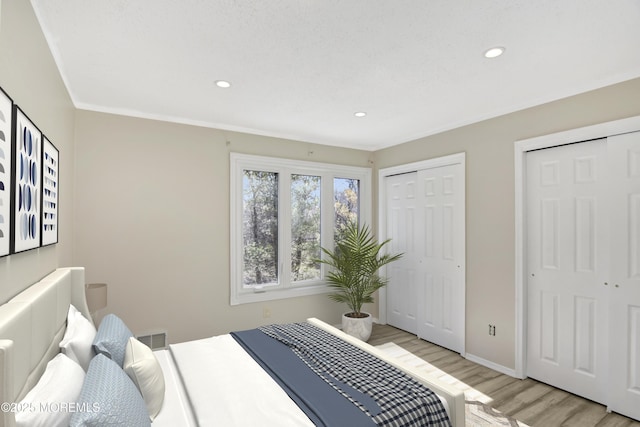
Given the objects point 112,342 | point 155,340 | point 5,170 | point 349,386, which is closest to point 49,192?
point 5,170

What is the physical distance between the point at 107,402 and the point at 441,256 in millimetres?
3370

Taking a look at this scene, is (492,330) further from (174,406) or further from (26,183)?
(26,183)

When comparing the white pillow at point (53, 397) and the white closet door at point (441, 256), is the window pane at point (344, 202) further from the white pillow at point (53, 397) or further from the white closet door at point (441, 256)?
the white pillow at point (53, 397)

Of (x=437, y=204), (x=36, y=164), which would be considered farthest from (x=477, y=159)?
(x=36, y=164)

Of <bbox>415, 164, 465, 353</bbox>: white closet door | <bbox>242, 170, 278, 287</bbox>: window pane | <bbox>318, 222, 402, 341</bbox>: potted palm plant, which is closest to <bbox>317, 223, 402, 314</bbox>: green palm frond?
<bbox>318, 222, 402, 341</bbox>: potted palm plant

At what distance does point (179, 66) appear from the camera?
2.25 metres

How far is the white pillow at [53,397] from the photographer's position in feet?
3.36

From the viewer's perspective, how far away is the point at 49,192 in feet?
6.27

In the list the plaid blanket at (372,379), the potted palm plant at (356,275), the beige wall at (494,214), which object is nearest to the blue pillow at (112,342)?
the plaid blanket at (372,379)

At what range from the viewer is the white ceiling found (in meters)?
1.67

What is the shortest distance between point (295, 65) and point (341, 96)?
2.15 feet

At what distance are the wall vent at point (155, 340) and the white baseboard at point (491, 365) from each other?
3.08 metres

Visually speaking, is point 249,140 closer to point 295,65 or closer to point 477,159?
point 295,65

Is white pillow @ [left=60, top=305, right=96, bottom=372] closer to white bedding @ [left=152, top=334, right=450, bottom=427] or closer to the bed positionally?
the bed
